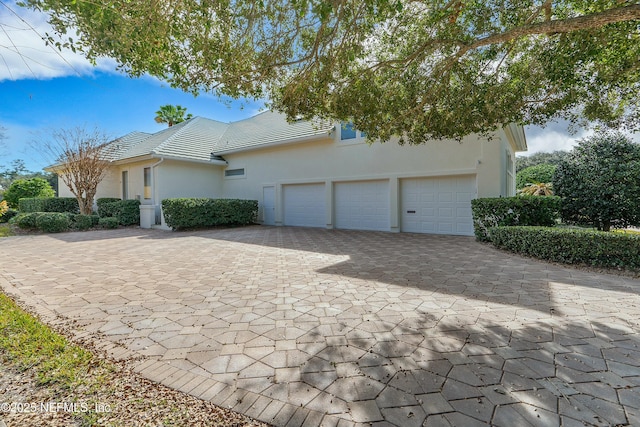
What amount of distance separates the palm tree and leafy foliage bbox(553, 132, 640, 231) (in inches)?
945

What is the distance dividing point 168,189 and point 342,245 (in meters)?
10.3

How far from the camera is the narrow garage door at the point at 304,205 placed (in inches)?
554

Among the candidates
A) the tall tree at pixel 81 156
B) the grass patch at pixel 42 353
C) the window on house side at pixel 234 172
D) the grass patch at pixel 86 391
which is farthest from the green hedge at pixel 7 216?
the grass patch at pixel 86 391

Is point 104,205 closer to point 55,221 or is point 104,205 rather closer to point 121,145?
point 55,221

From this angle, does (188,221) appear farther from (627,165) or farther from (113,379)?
(627,165)

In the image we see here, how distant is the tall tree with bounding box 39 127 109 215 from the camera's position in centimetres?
1447

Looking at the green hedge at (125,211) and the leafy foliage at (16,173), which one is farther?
the leafy foliage at (16,173)

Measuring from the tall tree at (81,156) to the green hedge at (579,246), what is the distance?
17.8 m

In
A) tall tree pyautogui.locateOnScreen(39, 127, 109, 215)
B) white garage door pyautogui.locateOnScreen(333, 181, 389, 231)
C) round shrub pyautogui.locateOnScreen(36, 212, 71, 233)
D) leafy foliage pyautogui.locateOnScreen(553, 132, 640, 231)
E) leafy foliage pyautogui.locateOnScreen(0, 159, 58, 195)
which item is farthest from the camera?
leafy foliage pyautogui.locateOnScreen(0, 159, 58, 195)

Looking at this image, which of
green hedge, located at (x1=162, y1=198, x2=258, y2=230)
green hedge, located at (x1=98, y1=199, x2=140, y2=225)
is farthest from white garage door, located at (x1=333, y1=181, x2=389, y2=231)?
green hedge, located at (x1=98, y1=199, x2=140, y2=225)

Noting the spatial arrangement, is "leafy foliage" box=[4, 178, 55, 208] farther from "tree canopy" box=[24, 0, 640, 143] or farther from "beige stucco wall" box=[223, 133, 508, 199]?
"tree canopy" box=[24, 0, 640, 143]

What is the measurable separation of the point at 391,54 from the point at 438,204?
604cm

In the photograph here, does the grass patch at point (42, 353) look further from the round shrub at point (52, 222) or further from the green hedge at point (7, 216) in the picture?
the green hedge at point (7, 216)

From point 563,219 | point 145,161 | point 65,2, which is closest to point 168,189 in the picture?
point 145,161
